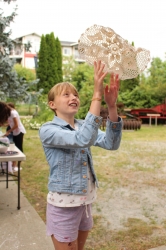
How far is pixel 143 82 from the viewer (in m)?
19.6

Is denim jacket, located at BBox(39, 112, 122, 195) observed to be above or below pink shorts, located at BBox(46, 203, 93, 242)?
above

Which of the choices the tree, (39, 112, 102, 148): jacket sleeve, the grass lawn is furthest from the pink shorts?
the tree

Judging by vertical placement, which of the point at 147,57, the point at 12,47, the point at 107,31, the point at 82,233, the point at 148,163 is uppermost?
the point at 12,47

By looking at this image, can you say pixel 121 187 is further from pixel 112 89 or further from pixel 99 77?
pixel 99 77

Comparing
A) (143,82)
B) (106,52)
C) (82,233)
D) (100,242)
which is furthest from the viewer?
(143,82)

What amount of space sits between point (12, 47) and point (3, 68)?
659 mm

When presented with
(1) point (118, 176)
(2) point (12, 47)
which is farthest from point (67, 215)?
A: (2) point (12, 47)

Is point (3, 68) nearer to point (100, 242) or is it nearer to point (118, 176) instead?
point (118, 176)

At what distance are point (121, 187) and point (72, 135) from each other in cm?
384

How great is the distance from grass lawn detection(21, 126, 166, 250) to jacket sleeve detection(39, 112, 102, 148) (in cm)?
183

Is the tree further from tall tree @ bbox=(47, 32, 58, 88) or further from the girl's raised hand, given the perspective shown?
the girl's raised hand

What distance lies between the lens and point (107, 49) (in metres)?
1.54

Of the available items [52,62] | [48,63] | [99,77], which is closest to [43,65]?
[48,63]

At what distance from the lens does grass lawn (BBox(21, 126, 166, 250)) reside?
10.3 ft
